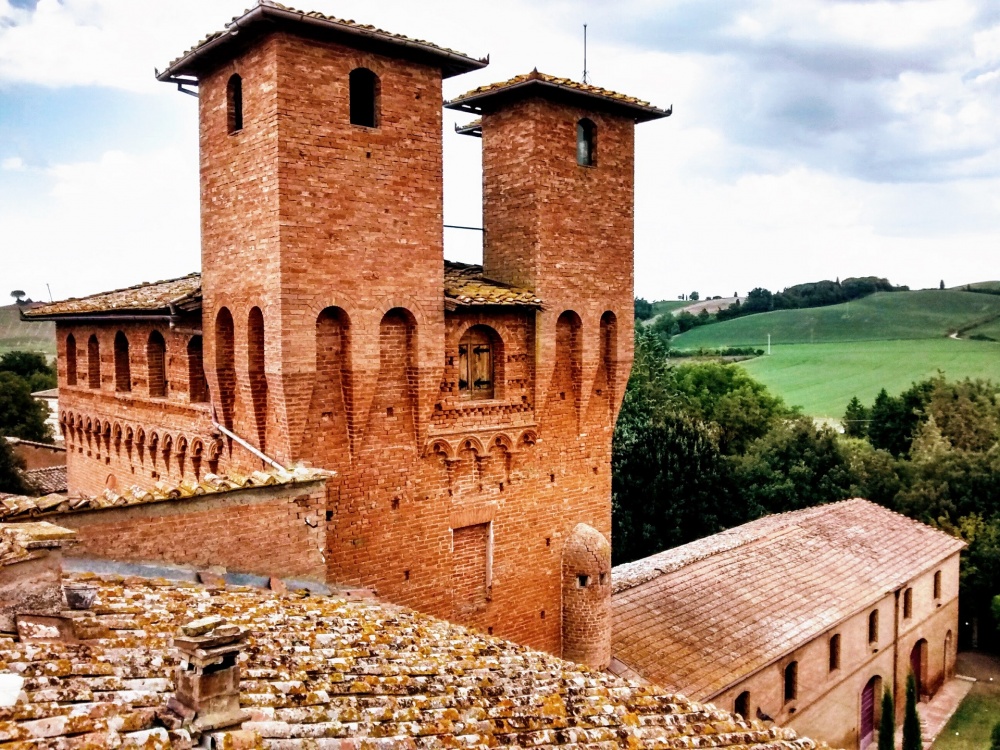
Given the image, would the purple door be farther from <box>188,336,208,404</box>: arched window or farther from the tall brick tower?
<box>188,336,208,404</box>: arched window

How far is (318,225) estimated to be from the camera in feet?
41.1

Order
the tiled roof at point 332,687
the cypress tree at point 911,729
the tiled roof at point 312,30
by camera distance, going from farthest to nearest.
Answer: the cypress tree at point 911,729 → the tiled roof at point 312,30 → the tiled roof at point 332,687

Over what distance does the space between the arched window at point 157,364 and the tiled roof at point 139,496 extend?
5.01 m

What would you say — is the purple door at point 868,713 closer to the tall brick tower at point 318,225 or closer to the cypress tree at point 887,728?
the cypress tree at point 887,728

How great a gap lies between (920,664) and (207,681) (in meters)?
30.6

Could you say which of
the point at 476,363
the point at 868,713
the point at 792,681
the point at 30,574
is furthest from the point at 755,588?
the point at 30,574

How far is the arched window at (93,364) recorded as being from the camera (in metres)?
18.0

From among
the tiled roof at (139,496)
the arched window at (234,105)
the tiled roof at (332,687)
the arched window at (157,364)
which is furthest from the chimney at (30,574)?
the arched window at (157,364)

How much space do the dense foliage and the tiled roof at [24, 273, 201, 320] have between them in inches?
925

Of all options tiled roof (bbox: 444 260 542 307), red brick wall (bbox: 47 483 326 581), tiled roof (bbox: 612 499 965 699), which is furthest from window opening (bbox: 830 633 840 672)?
red brick wall (bbox: 47 483 326 581)

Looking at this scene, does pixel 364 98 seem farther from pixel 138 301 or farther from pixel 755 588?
pixel 755 588

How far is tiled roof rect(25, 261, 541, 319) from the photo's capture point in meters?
14.5

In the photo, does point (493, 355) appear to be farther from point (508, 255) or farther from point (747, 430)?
point (747, 430)

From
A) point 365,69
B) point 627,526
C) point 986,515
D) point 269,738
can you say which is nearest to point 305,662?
point 269,738
